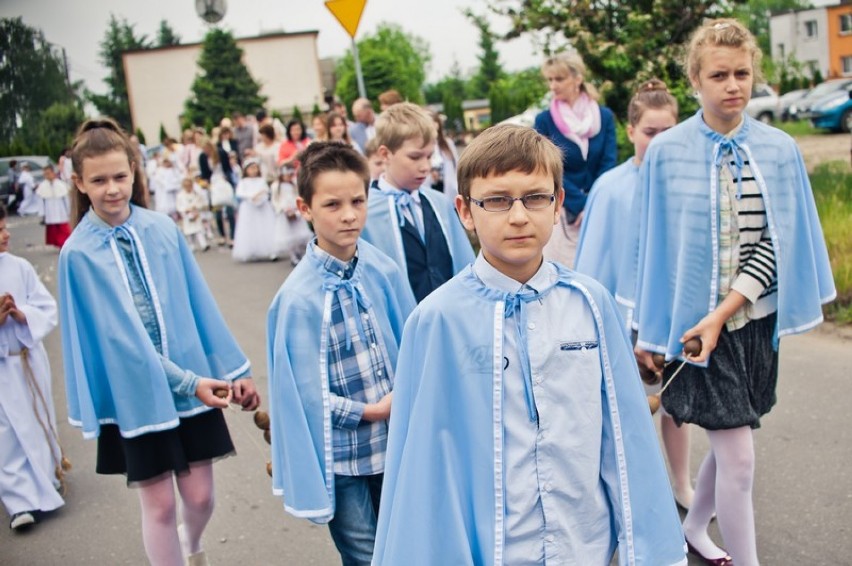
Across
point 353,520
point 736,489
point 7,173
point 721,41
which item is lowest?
point 736,489

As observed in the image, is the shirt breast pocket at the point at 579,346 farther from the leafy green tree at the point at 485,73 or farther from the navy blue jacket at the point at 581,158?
the leafy green tree at the point at 485,73

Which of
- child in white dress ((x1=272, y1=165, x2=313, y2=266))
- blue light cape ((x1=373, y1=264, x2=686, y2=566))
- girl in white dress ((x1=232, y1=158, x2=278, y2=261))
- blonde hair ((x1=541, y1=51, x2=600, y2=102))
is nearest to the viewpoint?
blue light cape ((x1=373, y1=264, x2=686, y2=566))

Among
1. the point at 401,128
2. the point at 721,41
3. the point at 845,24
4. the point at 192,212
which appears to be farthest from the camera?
the point at 845,24

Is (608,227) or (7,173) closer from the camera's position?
(608,227)

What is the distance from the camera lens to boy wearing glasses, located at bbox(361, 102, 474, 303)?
13.8 feet

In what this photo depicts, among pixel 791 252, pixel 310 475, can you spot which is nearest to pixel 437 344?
pixel 310 475

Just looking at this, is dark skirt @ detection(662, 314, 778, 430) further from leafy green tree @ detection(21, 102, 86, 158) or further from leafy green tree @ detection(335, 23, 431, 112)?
leafy green tree @ detection(335, 23, 431, 112)

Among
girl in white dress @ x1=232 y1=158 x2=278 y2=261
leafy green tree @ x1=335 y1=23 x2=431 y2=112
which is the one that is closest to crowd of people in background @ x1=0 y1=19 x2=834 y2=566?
girl in white dress @ x1=232 y1=158 x2=278 y2=261

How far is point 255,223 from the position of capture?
47.0ft

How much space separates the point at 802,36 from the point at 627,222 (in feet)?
275

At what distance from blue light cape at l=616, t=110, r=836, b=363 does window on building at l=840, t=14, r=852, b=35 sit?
81.1 meters

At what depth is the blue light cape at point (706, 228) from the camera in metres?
3.41

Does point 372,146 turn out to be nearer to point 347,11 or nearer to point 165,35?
point 347,11

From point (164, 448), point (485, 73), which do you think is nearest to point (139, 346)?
point (164, 448)
